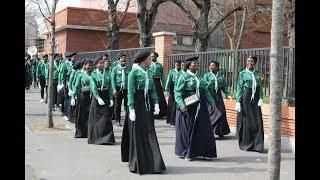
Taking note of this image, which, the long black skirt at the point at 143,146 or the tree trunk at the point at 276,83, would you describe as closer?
the tree trunk at the point at 276,83

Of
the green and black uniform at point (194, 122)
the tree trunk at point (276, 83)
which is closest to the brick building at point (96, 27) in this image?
the green and black uniform at point (194, 122)

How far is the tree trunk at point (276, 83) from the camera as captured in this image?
15.8 feet

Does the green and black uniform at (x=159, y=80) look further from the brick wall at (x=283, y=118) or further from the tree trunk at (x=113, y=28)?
the tree trunk at (x=113, y=28)

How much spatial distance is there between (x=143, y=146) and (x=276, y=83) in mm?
3821

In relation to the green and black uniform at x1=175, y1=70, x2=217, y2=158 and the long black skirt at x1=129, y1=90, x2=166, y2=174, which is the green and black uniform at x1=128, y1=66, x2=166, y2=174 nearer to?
the long black skirt at x1=129, y1=90, x2=166, y2=174

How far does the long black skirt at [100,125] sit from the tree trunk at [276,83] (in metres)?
6.61

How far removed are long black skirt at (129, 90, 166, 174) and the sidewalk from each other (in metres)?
0.16

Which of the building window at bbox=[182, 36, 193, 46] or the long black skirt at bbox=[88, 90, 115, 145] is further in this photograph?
the building window at bbox=[182, 36, 193, 46]

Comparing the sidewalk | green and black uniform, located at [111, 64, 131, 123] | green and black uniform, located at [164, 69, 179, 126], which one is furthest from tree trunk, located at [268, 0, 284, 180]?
green and black uniform, located at [164, 69, 179, 126]

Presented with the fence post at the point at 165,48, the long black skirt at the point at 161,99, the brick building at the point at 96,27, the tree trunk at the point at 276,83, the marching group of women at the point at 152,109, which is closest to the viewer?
the tree trunk at the point at 276,83

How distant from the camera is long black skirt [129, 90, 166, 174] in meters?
8.27

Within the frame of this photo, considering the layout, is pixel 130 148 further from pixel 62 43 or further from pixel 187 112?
pixel 62 43

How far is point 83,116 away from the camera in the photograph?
1238 centimetres
